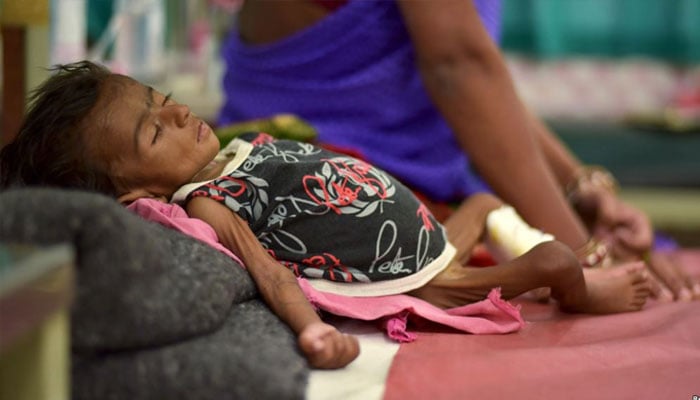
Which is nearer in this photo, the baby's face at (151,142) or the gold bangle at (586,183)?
the baby's face at (151,142)

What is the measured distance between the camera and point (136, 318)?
2.52 feet

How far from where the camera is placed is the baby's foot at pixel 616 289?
120 centimetres

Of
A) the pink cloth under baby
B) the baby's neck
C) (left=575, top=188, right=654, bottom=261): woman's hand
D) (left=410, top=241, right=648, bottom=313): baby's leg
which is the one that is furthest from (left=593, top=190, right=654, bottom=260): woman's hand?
the baby's neck

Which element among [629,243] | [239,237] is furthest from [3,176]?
[629,243]

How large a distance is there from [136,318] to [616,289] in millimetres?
684

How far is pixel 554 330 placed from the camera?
1112 mm

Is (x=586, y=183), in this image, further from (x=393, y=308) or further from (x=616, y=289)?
(x=393, y=308)

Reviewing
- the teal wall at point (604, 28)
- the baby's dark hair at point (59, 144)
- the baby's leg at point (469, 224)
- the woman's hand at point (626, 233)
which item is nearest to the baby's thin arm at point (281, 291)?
the baby's dark hair at point (59, 144)

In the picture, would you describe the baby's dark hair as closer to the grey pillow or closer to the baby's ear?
the baby's ear

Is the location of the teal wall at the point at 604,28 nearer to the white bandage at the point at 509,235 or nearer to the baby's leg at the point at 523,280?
the white bandage at the point at 509,235

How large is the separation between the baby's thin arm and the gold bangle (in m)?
0.82

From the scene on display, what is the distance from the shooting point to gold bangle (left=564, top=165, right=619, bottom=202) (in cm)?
167

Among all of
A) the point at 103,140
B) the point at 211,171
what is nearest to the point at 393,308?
the point at 211,171

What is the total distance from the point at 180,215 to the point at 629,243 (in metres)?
0.84
